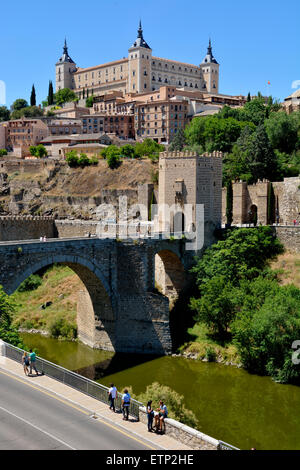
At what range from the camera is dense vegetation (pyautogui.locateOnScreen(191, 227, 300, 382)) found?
91.6 ft

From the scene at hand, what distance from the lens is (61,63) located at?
14988 cm

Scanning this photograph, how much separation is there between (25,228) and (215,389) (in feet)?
91.9

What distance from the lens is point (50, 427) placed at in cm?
1427

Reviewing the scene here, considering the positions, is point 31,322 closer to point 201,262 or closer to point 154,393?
point 201,262

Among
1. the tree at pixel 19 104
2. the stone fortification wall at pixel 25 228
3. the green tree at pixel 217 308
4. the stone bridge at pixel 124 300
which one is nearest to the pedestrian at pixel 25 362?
the stone bridge at pixel 124 300

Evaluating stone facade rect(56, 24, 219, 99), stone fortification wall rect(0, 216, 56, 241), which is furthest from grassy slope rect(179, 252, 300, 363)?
stone facade rect(56, 24, 219, 99)

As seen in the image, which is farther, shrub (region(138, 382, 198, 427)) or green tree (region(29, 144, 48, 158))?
green tree (region(29, 144, 48, 158))

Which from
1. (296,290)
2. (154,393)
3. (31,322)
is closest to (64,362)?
(31,322)

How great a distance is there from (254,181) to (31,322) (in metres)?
27.9

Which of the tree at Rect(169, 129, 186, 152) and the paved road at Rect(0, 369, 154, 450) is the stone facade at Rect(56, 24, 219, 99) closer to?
the tree at Rect(169, 129, 186, 152)

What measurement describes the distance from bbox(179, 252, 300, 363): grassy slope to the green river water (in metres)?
0.85

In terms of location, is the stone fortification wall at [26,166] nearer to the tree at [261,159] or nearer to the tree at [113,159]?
the tree at [113,159]

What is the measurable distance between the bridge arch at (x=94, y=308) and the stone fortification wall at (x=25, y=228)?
15.2 metres

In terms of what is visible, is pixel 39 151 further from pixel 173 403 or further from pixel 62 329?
pixel 173 403
